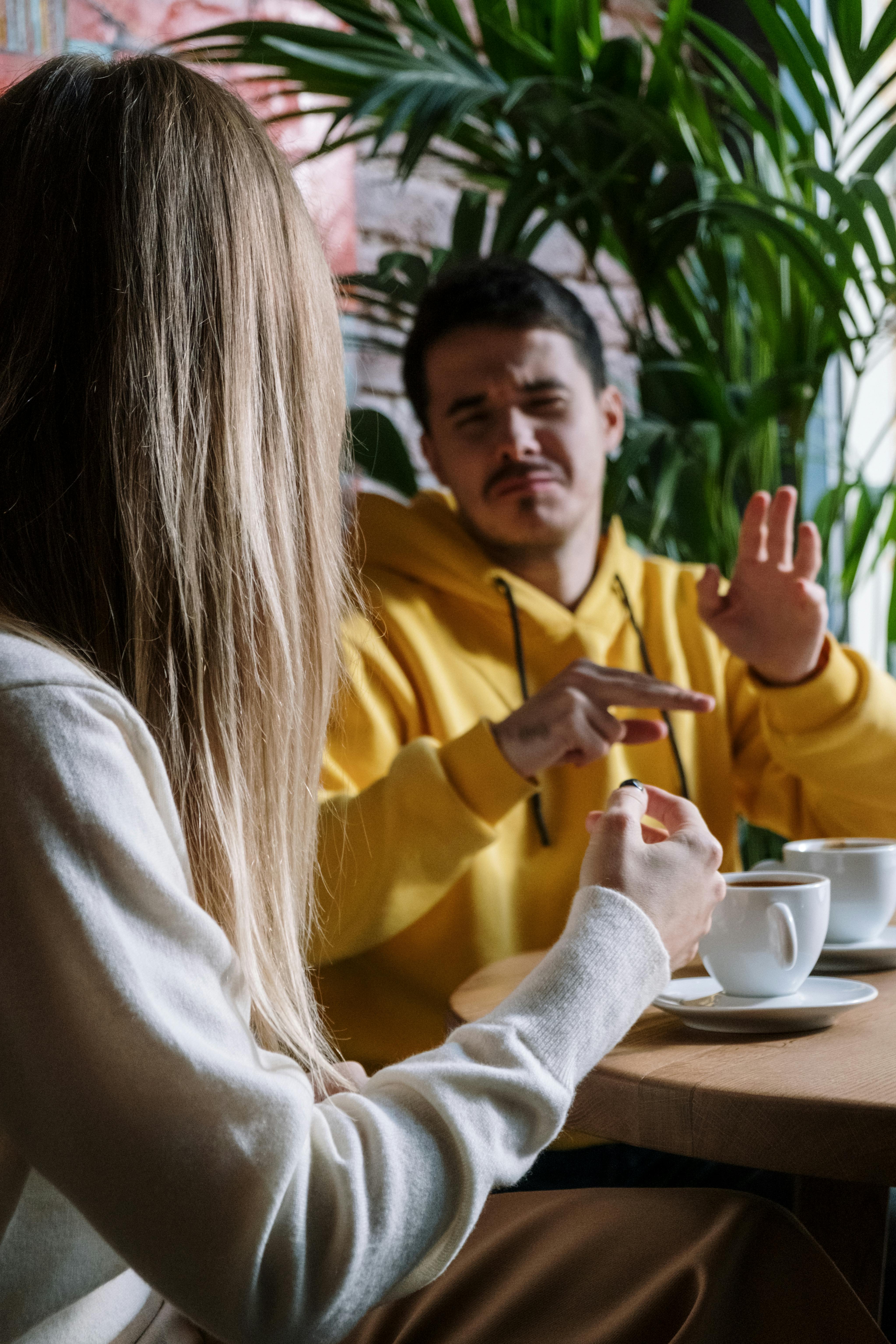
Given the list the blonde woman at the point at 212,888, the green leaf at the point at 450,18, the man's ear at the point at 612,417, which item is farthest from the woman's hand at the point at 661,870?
the green leaf at the point at 450,18

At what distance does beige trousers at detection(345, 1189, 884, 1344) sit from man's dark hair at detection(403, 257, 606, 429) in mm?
1222

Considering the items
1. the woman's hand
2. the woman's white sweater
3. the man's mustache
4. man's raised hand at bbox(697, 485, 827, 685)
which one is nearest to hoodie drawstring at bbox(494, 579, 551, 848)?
the man's mustache

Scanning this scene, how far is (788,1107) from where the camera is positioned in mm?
680

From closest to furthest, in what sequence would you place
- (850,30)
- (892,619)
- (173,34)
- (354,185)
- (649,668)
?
(850,30) → (649,668) → (892,619) → (173,34) → (354,185)

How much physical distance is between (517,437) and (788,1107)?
3.60ft

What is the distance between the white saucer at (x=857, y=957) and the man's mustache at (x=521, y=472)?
80 centimetres

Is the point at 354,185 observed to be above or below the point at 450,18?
below

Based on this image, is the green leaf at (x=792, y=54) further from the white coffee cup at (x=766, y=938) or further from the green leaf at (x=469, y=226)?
the white coffee cup at (x=766, y=938)

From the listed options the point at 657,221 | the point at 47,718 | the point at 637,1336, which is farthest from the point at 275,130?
the point at 637,1336

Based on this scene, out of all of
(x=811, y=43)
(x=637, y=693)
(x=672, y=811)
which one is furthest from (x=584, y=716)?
(x=811, y=43)

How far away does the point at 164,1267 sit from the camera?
50 cm

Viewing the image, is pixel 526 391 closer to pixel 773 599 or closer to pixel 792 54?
pixel 773 599

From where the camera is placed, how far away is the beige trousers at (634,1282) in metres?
0.63

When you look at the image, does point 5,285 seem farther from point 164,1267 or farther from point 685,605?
point 685,605
